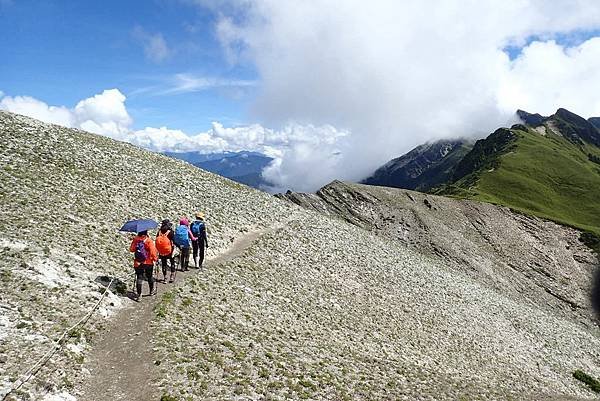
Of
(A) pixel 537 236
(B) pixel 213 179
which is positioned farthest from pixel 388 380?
(A) pixel 537 236

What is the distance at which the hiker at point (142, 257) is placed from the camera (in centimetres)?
2553

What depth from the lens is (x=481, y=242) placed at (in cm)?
10675

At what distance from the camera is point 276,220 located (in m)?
55.2

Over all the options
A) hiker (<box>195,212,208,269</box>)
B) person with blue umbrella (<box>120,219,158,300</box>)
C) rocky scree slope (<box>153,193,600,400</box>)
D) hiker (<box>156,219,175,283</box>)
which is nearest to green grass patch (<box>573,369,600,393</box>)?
rocky scree slope (<box>153,193,600,400</box>)

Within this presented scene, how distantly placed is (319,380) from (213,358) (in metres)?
5.55

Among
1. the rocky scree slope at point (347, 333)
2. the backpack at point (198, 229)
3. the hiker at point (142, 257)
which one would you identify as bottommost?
the rocky scree slope at point (347, 333)

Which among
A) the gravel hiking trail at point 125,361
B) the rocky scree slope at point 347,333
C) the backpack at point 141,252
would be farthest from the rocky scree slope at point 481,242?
the gravel hiking trail at point 125,361

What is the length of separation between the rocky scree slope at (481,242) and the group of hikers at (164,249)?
207 ft

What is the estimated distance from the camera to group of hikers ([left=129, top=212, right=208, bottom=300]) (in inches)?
1011

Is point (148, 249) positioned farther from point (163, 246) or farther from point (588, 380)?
point (588, 380)

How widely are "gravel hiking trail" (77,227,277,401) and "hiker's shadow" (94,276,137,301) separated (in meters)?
0.94

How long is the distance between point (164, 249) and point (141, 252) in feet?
9.23

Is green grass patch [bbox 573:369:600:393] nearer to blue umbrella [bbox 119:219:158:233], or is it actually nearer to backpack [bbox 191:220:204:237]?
backpack [bbox 191:220:204:237]

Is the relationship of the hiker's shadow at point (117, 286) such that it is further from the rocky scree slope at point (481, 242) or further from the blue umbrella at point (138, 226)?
the rocky scree slope at point (481, 242)
